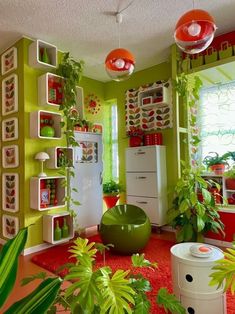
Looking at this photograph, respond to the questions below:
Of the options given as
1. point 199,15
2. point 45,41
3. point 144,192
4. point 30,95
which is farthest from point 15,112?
point 199,15

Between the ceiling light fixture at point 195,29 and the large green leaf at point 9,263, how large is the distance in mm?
1589

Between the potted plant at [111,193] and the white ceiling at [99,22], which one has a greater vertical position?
the white ceiling at [99,22]

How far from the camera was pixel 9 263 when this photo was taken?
676 millimetres

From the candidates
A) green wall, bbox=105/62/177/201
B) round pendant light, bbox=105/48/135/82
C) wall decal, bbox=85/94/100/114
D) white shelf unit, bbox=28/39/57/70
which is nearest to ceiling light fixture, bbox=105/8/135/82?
round pendant light, bbox=105/48/135/82

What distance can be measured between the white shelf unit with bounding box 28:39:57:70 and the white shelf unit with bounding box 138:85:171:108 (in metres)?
1.59

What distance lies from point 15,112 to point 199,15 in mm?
2572

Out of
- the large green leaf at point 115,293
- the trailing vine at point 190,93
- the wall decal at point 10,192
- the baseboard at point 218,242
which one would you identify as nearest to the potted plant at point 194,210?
the baseboard at point 218,242

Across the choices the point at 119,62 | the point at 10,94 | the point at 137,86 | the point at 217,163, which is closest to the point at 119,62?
the point at 119,62

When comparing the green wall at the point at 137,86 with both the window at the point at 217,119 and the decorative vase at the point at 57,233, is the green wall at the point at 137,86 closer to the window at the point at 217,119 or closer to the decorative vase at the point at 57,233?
the window at the point at 217,119

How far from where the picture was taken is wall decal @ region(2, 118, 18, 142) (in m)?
3.24

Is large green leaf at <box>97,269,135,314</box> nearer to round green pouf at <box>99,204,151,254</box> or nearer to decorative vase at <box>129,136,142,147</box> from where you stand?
round green pouf at <box>99,204,151,254</box>

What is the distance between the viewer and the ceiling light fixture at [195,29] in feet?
5.22

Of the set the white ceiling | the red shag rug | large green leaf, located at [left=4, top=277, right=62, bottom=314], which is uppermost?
the white ceiling

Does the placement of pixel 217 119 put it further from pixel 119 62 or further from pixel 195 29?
pixel 195 29
